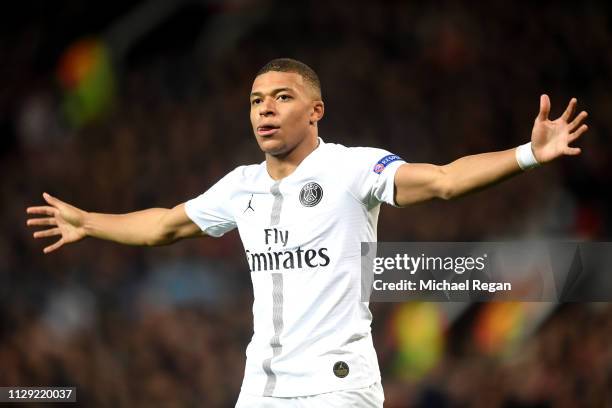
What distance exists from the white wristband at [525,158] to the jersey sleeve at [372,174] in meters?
0.54

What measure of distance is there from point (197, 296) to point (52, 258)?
1.59 metres

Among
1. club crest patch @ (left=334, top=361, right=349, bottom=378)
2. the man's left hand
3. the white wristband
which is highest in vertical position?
the man's left hand

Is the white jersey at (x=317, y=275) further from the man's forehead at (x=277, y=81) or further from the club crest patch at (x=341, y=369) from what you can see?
the man's forehead at (x=277, y=81)

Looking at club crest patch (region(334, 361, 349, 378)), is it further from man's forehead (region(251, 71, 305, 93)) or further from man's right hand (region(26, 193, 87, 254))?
man's right hand (region(26, 193, 87, 254))

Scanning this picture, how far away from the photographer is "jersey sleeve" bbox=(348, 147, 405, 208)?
13.0ft

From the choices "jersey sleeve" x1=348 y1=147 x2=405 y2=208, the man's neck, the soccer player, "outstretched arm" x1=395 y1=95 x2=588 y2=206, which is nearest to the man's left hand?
"outstretched arm" x1=395 y1=95 x2=588 y2=206

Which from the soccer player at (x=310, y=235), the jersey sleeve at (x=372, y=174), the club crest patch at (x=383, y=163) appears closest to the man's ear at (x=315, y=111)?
the soccer player at (x=310, y=235)

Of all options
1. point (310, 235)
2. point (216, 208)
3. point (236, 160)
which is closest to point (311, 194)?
point (310, 235)

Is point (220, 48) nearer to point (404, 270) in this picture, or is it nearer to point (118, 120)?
point (118, 120)

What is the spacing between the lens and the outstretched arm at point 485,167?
11.5 feet

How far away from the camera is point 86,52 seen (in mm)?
11695

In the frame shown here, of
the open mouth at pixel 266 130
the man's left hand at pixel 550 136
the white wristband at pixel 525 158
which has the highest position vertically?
the open mouth at pixel 266 130

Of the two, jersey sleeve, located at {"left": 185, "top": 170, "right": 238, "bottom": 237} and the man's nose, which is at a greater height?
the man's nose

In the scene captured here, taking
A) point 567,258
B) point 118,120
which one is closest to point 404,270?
point 567,258
